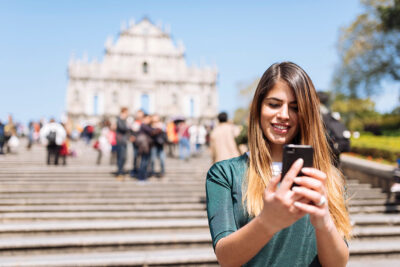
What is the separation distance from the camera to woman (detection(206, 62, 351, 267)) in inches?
46.3

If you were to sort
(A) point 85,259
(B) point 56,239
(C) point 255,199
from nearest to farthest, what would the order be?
(C) point 255,199
(A) point 85,259
(B) point 56,239

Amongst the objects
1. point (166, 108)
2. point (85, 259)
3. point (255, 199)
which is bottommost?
point (85, 259)

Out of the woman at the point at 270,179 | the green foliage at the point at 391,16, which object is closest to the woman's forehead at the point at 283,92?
the woman at the point at 270,179

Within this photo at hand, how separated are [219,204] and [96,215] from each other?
16.0 ft

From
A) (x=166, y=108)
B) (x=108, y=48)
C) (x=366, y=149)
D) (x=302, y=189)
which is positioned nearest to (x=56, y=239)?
(x=302, y=189)

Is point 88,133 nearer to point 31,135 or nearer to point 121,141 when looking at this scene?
point 31,135

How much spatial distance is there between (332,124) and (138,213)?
3.27 m

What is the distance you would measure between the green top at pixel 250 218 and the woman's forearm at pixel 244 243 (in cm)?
8

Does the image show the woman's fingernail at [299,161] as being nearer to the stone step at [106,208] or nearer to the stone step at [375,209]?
the stone step at [106,208]

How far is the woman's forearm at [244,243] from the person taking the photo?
3.36 ft

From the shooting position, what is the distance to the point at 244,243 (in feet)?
3.54

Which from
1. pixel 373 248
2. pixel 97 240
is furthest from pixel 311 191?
pixel 373 248

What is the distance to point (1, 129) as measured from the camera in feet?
41.4

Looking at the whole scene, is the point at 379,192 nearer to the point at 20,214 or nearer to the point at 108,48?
the point at 20,214
